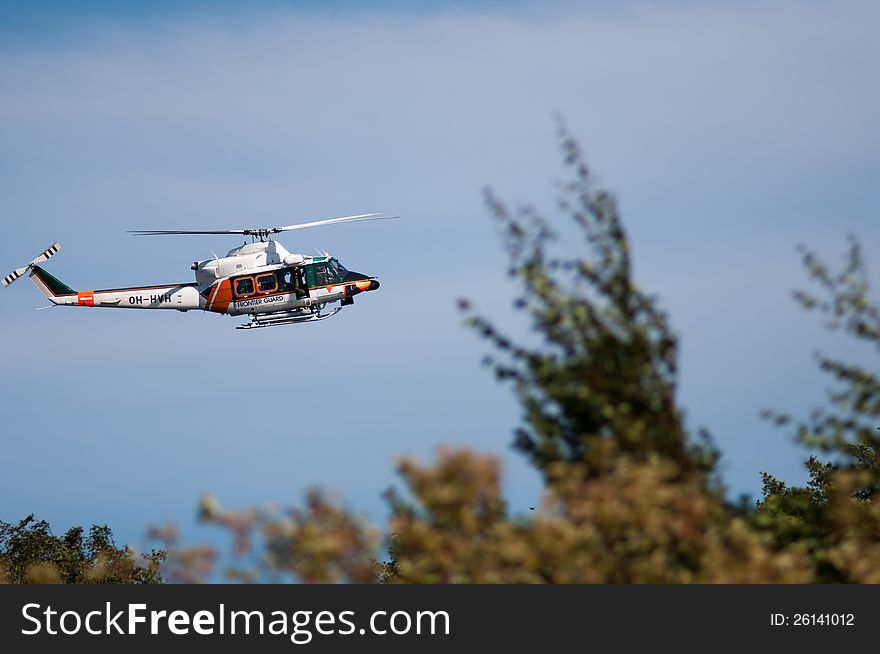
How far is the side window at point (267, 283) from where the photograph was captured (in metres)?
55.2

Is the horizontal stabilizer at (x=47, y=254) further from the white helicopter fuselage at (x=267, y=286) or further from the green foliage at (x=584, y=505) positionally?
the green foliage at (x=584, y=505)

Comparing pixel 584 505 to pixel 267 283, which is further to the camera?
pixel 267 283

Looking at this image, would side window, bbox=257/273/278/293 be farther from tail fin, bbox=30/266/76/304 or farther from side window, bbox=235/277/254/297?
tail fin, bbox=30/266/76/304

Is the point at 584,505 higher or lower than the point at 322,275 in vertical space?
lower

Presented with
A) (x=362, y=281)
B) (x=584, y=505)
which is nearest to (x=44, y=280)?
(x=362, y=281)

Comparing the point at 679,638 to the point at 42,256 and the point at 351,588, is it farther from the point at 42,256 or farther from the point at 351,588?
the point at 42,256

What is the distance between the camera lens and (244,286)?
183ft

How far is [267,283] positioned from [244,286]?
1.18m

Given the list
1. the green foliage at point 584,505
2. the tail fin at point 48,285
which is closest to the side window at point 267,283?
the tail fin at point 48,285

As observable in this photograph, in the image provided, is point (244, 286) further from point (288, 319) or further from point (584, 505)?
point (584, 505)

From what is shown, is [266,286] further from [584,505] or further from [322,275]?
[584,505]

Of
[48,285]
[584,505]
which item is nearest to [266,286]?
[48,285]

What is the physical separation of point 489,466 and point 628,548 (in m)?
1.43

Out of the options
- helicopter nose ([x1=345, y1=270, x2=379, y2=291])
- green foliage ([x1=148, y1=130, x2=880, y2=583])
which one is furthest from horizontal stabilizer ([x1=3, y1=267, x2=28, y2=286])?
green foliage ([x1=148, y1=130, x2=880, y2=583])
